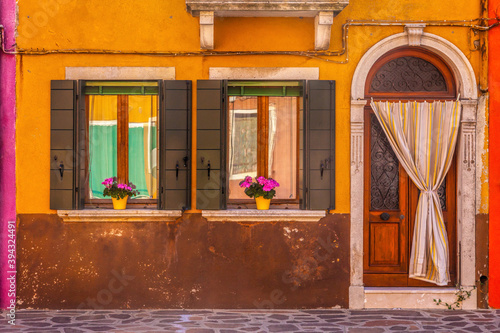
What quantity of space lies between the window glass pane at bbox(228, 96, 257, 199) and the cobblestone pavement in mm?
1630

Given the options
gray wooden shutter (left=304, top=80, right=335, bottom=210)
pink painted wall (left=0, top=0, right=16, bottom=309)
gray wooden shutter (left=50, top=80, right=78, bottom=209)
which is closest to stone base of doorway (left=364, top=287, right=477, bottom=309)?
gray wooden shutter (left=304, top=80, right=335, bottom=210)

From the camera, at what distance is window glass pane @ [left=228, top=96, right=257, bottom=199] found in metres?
7.38

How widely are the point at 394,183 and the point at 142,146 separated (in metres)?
3.40

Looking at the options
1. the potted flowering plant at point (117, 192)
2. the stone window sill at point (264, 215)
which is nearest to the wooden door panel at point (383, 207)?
the stone window sill at point (264, 215)

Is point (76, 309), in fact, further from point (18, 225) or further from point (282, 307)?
point (282, 307)

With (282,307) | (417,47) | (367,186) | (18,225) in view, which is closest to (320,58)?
(417,47)

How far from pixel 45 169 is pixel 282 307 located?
3.54 meters

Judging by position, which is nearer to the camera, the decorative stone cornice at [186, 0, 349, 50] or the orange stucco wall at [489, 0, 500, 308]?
the decorative stone cornice at [186, 0, 349, 50]

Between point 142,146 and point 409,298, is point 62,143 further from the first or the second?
point 409,298

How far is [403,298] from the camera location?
713 centimetres

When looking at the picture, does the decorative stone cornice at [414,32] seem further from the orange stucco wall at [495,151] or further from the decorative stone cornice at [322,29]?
the decorative stone cornice at [322,29]

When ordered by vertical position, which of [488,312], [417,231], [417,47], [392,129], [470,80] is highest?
[417,47]

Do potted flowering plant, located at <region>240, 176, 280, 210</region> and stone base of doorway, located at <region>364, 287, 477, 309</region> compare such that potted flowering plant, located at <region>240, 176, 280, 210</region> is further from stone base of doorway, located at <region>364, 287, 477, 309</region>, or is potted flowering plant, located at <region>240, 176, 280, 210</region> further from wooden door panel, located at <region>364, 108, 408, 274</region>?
stone base of doorway, located at <region>364, 287, 477, 309</region>

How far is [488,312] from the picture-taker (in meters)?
7.03
